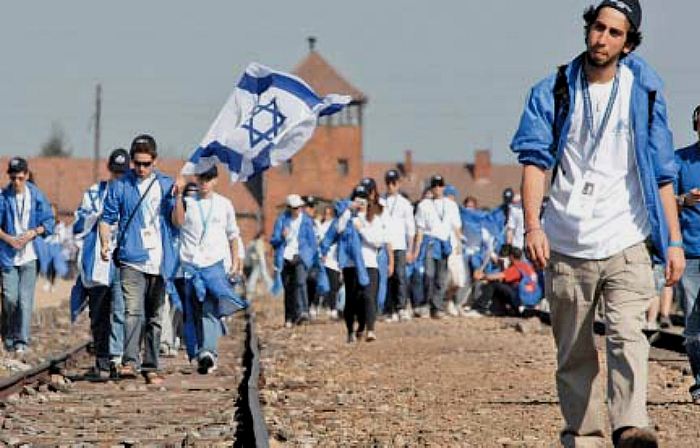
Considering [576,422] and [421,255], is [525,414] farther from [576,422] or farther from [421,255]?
[421,255]

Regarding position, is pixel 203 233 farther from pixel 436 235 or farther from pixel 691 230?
pixel 436 235

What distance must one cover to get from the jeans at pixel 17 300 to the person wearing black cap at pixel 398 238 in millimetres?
6617

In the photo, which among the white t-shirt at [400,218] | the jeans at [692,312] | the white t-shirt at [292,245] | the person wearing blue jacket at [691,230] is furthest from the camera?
the white t-shirt at [292,245]

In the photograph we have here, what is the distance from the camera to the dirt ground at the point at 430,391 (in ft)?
37.5

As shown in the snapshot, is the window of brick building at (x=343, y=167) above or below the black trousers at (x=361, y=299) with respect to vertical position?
above

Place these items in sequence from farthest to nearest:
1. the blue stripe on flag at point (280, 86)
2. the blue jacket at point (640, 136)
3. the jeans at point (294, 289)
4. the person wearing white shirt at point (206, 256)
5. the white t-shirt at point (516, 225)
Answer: the white t-shirt at point (516, 225) < the jeans at point (294, 289) < the blue stripe on flag at point (280, 86) < the person wearing white shirt at point (206, 256) < the blue jacket at point (640, 136)

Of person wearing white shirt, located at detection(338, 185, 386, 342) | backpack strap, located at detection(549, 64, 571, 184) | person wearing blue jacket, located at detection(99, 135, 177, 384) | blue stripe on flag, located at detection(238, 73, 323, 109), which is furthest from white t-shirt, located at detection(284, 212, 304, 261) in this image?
backpack strap, located at detection(549, 64, 571, 184)

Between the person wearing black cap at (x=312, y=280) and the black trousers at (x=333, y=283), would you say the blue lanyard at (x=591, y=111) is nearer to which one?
the black trousers at (x=333, y=283)

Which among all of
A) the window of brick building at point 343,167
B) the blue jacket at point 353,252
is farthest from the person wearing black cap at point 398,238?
the window of brick building at point 343,167

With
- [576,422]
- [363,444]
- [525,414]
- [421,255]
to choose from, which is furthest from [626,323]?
[421,255]

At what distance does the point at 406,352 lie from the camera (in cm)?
2017

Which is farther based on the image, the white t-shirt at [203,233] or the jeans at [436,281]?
the jeans at [436,281]

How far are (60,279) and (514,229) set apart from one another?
29.8 m

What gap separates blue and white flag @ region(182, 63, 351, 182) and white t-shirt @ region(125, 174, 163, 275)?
0.68 m
